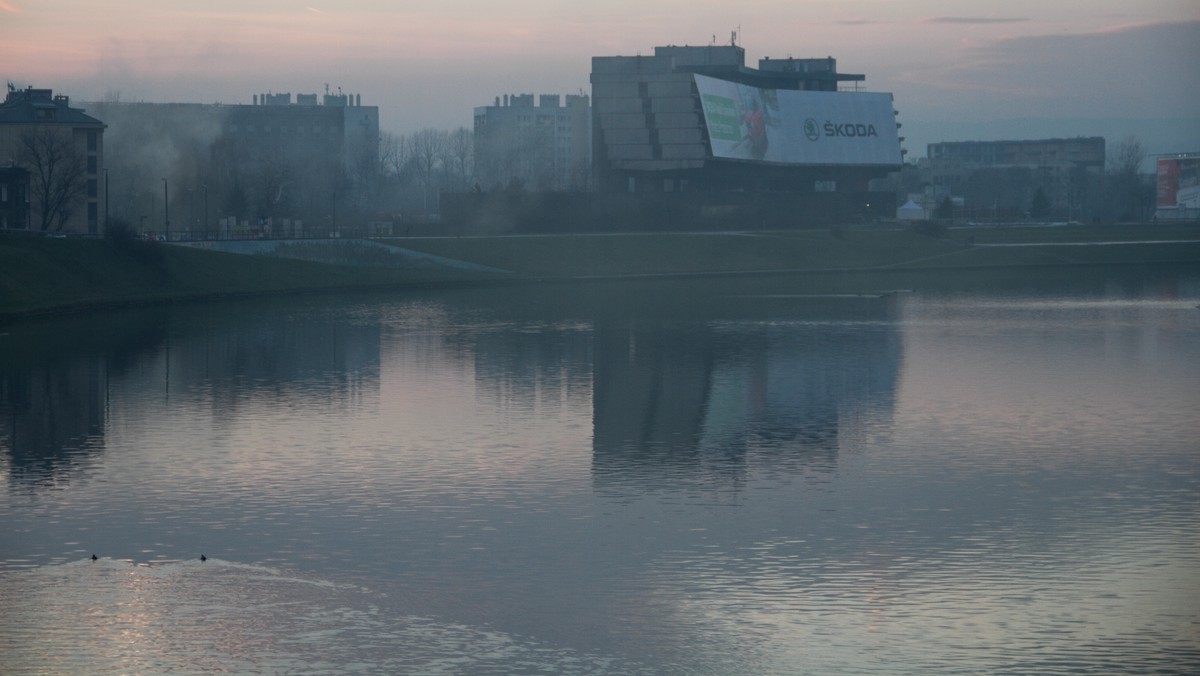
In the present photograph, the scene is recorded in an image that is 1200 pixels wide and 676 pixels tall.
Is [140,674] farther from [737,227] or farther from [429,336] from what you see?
[737,227]

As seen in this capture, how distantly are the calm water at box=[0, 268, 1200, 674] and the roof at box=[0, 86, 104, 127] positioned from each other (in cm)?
7230

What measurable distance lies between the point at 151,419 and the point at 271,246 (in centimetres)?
6655

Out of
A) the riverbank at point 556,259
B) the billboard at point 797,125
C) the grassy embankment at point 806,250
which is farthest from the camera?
the billboard at point 797,125

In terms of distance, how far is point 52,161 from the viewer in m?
A: 113

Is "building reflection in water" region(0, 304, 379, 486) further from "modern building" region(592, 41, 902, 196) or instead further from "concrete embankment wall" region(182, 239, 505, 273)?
"modern building" region(592, 41, 902, 196)

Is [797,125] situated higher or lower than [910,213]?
higher

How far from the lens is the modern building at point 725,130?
156 meters

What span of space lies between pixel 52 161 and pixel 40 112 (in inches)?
401

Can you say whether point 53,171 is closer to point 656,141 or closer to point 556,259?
point 556,259

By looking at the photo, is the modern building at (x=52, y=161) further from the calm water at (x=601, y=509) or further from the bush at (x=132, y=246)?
the calm water at (x=601, y=509)

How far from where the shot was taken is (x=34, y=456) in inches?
1292

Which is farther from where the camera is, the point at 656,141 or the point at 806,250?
the point at 656,141

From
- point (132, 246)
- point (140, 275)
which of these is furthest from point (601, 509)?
point (132, 246)

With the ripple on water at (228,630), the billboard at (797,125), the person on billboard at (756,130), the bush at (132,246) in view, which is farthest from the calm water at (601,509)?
the person on billboard at (756,130)
